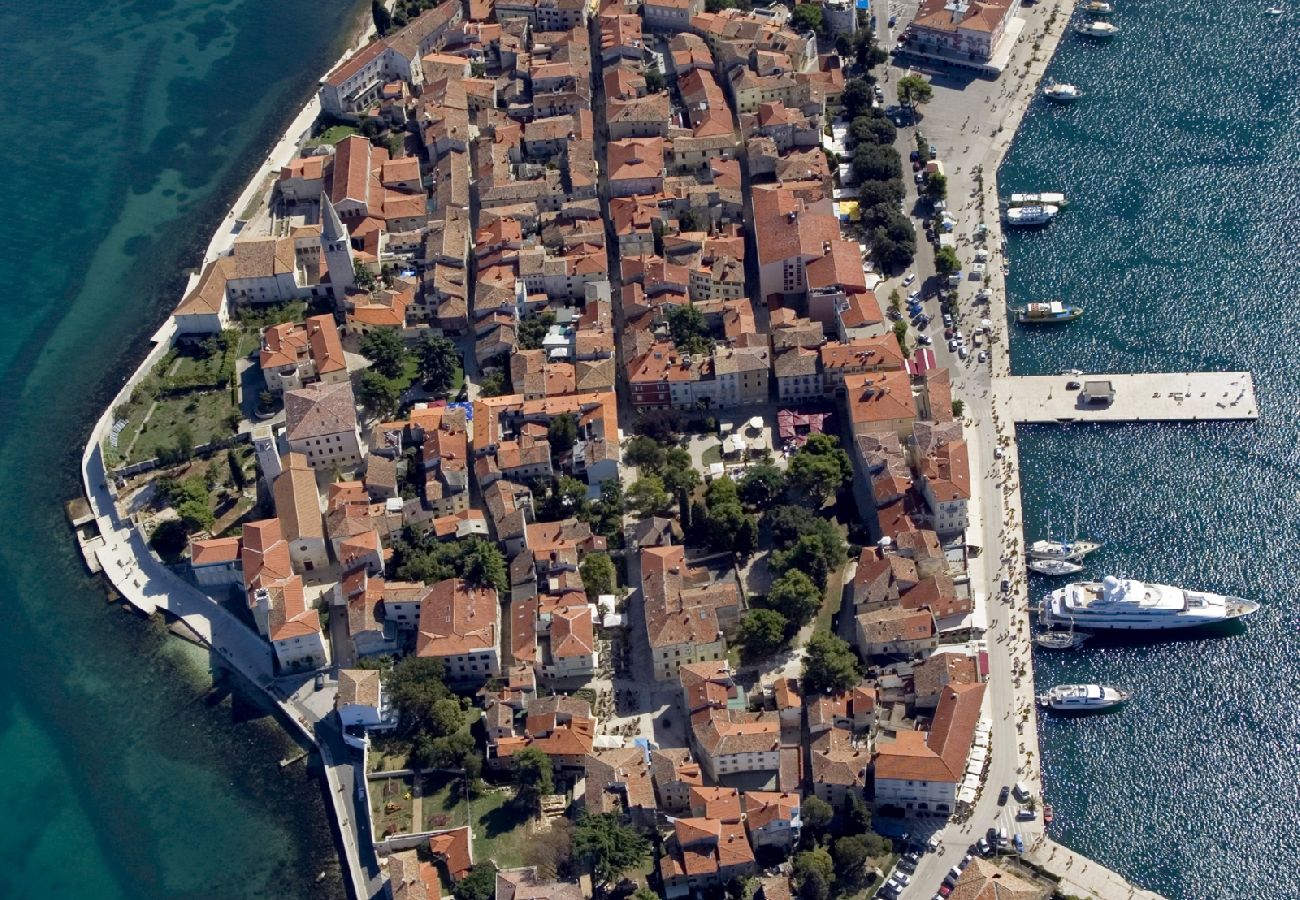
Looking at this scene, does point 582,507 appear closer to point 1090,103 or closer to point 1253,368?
point 1253,368

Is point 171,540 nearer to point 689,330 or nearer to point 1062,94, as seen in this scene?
point 689,330

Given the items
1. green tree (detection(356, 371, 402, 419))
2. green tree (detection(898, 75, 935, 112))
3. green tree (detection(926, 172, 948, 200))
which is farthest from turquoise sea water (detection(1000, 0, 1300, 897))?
green tree (detection(356, 371, 402, 419))

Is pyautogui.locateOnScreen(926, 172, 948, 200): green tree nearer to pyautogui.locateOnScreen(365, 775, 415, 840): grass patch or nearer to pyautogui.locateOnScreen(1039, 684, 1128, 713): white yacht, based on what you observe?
pyautogui.locateOnScreen(1039, 684, 1128, 713): white yacht

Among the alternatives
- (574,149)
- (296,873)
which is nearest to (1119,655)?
(296,873)

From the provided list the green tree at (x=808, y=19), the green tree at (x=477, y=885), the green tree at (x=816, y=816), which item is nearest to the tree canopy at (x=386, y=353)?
the green tree at (x=477, y=885)

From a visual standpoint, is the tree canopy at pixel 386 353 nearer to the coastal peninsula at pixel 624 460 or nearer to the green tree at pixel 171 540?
the coastal peninsula at pixel 624 460

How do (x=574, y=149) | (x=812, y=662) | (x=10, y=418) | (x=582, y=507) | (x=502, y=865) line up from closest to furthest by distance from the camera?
1. (x=502, y=865)
2. (x=812, y=662)
3. (x=582, y=507)
4. (x=10, y=418)
5. (x=574, y=149)

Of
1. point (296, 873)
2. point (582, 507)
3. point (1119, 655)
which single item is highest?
point (582, 507)
